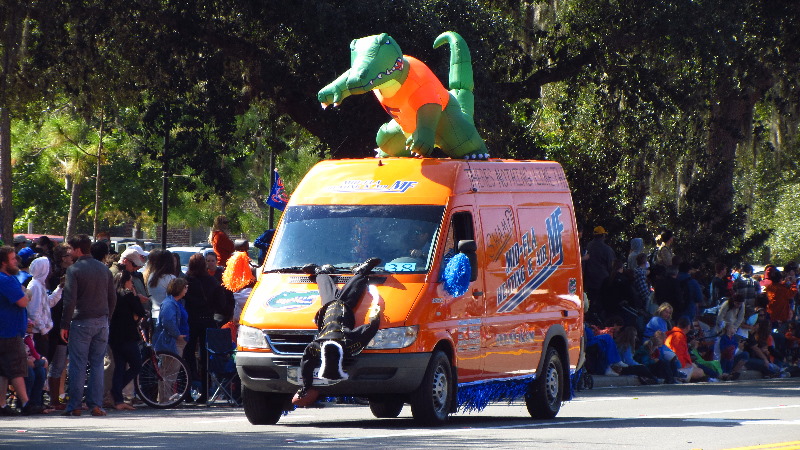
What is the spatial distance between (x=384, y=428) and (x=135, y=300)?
4.24 m

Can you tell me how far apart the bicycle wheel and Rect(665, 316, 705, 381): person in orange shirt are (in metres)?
9.03

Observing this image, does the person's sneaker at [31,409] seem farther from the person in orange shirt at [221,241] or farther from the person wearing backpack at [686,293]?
the person wearing backpack at [686,293]

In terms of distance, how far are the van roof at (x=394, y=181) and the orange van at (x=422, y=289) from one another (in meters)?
0.01

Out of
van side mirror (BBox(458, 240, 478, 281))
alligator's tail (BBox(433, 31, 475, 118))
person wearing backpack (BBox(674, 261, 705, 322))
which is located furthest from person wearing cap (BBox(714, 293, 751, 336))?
van side mirror (BBox(458, 240, 478, 281))

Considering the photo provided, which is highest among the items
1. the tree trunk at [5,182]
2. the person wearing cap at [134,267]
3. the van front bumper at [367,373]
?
the tree trunk at [5,182]

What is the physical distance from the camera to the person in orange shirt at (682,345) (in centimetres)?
2155

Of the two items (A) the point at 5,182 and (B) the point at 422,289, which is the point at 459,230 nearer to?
(B) the point at 422,289

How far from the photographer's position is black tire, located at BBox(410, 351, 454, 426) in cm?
1180

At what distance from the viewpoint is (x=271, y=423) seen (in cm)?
1268

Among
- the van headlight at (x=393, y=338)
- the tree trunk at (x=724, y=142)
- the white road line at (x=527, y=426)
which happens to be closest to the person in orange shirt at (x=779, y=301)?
the tree trunk at (x=724, y=142)

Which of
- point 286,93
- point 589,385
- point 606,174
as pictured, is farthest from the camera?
point 606,174

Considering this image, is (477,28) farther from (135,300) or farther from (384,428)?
(384,428)

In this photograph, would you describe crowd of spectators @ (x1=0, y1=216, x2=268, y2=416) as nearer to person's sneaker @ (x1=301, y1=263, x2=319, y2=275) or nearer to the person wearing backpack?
person's sneaker @ (x1=301, y1=263, x2=319, y2=275)

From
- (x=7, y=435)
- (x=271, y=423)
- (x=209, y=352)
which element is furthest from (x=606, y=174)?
(x=7, y=435)
